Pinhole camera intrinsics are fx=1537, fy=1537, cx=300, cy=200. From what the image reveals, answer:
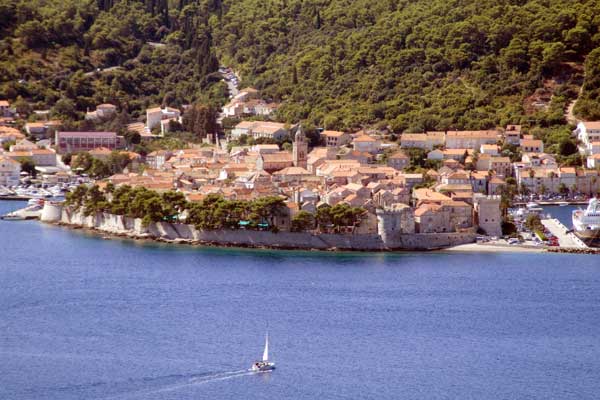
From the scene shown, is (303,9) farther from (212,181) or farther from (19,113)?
(212,181)

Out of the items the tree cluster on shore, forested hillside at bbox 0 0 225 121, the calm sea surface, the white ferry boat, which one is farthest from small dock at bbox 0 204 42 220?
the white ferry boat

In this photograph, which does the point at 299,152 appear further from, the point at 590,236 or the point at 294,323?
the point at 294,323

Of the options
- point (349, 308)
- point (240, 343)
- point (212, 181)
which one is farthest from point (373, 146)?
point (240, 343)

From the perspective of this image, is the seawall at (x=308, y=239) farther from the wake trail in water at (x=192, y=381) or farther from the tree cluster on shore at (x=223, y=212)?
the wake trail in water at (x=192, y=381)

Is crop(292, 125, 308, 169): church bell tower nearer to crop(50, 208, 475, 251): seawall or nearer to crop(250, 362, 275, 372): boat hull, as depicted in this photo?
crop(50, 208, 475, 251): seawall

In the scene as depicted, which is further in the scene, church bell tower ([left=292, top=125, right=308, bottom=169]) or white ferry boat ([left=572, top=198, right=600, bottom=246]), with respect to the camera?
church bell tower ([left=292, top=125, right=308, bottom=169])

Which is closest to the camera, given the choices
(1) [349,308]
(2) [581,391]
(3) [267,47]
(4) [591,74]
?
(2) [581,391]
